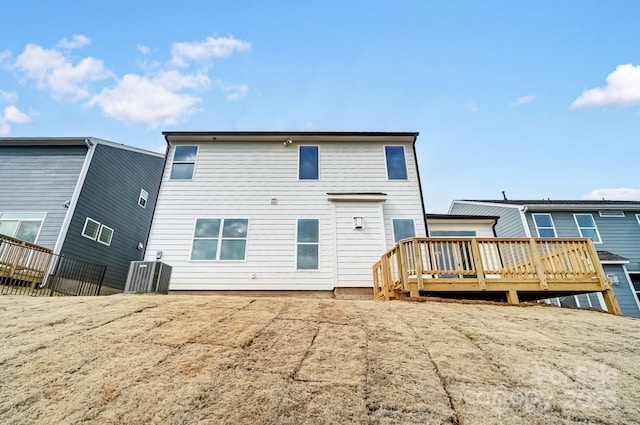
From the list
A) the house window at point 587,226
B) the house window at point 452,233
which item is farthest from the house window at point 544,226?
the house window at point 452,233

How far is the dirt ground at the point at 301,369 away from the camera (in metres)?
1.83

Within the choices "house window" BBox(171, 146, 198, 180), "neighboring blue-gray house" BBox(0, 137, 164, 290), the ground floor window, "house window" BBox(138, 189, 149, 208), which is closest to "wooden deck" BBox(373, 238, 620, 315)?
"house window" BBox(171, 146, 198, 180)

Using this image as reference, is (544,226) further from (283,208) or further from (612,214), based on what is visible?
(283,208)

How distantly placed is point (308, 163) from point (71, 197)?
907 centimetres

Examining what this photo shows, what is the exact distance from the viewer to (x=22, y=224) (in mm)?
10391

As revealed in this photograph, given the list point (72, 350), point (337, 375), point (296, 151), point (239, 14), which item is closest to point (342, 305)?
point (337, 375)

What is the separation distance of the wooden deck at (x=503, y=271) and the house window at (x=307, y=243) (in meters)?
2.74

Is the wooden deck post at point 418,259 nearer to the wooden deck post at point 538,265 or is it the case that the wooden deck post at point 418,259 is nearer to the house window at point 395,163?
the wooden deck post at point 538,265

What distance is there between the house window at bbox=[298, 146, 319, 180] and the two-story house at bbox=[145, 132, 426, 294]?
0.04 meters

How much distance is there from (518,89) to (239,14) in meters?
11.9

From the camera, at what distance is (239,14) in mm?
11102

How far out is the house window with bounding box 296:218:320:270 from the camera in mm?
8859

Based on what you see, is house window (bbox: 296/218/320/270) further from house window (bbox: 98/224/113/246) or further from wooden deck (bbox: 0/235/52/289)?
house window (bbox: 98/224/113/246)

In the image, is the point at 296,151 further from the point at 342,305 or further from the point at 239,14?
the point at 342,305
